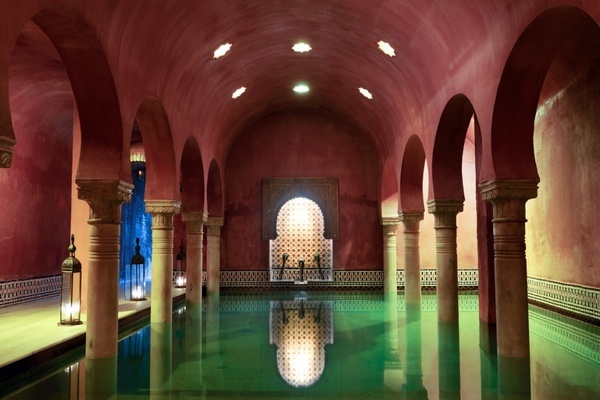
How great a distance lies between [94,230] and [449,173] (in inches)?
248

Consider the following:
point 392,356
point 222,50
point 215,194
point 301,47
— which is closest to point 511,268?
point 392,356

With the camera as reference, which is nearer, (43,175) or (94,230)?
→ (94,230)

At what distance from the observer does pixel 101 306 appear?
713cm

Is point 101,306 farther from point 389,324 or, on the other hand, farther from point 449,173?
point 449,173

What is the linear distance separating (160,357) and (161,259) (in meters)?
3.32

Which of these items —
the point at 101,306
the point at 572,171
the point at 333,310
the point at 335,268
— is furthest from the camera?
the point at 335,268

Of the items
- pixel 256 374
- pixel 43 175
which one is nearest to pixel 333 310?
pixel 256 374

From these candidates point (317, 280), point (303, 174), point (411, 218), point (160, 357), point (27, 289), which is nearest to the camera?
point (160, 357)

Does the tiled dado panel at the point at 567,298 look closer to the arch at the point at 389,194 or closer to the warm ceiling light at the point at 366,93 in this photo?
the arch at the point at 389,194

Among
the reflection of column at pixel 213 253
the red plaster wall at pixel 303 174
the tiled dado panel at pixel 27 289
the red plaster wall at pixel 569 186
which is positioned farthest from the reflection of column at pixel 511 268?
the red plaster wall at pixel 303 174

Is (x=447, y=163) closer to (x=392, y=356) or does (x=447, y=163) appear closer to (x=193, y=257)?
(x=392, y=356)

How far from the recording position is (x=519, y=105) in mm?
7090

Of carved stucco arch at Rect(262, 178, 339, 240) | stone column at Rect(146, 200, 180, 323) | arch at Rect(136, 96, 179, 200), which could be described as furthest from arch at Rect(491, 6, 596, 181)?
carved stucco arch at Rect(262, 178, 339, 240)

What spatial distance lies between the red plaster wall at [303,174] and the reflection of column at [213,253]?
153cm
